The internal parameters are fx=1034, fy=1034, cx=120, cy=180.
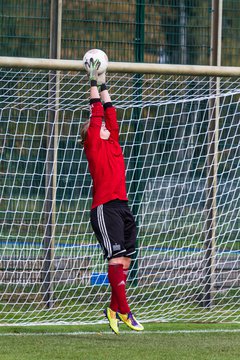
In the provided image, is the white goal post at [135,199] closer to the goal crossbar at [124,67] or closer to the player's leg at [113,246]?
the goal crossbar at [124,67]

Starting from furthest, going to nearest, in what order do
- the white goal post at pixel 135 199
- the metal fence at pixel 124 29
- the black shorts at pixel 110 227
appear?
the metal fence at pixel 124 29, the white goal post at pixel 135 199, the black shorts at pixel 110 227

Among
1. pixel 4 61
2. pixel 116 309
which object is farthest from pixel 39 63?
pixel 116 309

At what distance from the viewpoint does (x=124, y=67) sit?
30.4ft

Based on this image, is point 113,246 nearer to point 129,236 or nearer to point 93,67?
point 129,236

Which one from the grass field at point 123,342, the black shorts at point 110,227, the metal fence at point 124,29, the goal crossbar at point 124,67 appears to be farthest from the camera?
the metal fence at point 124,29

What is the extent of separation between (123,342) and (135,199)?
2.91 metres

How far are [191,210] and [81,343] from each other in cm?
323

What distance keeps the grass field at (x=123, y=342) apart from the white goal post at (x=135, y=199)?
2.44 feet

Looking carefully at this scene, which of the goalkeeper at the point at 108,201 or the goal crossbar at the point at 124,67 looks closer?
the goalkeeper at the point at 108,201

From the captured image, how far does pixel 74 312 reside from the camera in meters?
10.2

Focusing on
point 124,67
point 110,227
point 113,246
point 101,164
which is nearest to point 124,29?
point 124,67

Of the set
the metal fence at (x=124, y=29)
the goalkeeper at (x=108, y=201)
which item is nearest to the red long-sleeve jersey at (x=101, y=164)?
the goalkeeper at (x=108, y=201)

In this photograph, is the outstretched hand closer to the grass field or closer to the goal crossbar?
the goal crossbar

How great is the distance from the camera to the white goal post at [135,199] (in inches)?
419
